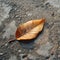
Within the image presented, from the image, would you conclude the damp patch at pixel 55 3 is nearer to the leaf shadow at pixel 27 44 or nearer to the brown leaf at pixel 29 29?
the brown leaf at pixel 29 29

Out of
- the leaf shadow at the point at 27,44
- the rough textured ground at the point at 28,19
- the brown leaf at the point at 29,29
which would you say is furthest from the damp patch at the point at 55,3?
the leaf shadow at the point at 27,44

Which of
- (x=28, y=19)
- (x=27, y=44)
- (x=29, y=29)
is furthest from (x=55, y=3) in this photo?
(x=27, y=44)

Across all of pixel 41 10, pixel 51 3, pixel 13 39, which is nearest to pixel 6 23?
pixel 13 39

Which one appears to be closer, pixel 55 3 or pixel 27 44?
pixel 27 44

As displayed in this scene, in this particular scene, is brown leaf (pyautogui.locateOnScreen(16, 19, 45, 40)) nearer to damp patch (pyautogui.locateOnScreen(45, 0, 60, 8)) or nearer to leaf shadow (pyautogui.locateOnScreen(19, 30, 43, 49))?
leaf shadow (pyautogui.locateOnScreen(19, 30, 43, 49))

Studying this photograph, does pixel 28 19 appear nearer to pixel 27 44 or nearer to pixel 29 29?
pixel 29 29

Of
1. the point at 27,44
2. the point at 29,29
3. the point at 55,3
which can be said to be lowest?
the point at 27,44
